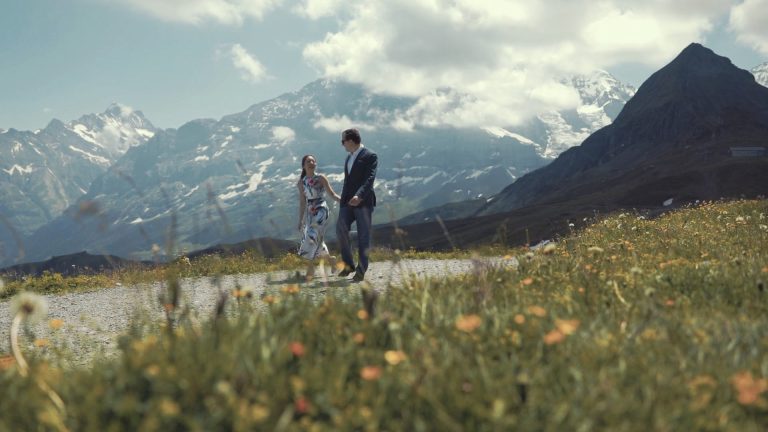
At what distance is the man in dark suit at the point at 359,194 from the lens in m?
12.6

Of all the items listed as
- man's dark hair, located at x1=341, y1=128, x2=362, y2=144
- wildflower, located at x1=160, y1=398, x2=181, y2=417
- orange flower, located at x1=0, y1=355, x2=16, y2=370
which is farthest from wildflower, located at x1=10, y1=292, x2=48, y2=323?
man's dark hair, located at x1=341, y1=128, x2=362, y2=144

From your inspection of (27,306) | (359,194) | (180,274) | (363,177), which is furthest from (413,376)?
(180,274)

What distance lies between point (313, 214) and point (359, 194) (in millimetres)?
2815

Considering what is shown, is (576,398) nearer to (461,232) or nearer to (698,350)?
(698,350)

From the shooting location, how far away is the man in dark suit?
12641 mm

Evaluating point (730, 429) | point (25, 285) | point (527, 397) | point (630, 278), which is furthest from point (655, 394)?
point (25, 285)

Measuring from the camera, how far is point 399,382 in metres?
3.10

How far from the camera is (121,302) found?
41.0 ft

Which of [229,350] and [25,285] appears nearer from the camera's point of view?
[229,350]

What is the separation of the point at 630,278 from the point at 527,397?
12.8 feet

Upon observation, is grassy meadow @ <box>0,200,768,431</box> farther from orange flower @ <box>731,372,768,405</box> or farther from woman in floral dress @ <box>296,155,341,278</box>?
woman in floral dress @ <box>296,155,341,278</box>

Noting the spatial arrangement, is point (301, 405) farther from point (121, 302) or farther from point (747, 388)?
point (121, 302)

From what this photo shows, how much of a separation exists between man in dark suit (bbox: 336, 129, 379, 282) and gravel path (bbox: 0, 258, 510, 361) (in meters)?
0.67

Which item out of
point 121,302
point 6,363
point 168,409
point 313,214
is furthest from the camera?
point 313,214
